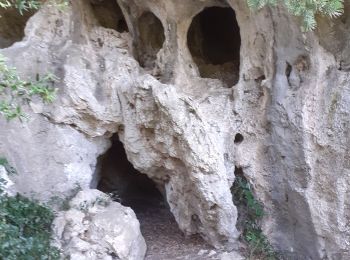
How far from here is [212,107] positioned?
234 inches

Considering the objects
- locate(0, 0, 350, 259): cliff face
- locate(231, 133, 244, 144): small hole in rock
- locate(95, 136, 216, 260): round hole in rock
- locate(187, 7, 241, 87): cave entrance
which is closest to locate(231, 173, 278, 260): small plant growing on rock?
locate(0, 0, 350, 259): cliff face

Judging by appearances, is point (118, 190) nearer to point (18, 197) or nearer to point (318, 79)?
point (18, 197)

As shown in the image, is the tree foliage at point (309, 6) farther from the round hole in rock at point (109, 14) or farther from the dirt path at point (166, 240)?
the round hole in rock at point (109, 14)

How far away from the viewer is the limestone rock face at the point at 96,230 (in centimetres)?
498

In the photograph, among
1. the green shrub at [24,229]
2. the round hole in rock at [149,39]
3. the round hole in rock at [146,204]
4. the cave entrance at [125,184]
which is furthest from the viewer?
the cave entrance at [125,184]

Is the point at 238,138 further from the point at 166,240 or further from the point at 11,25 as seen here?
the point at 11,25

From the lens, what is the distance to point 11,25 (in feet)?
23.9

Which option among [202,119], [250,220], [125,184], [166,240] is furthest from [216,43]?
[166,240]

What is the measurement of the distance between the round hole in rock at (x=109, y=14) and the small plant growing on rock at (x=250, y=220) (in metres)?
2.57

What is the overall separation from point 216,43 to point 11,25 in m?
2.86

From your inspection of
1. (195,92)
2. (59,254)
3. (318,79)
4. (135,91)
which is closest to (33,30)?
(135,91)

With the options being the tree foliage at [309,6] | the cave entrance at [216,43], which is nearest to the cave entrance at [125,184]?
the cave entrance at [216,43]

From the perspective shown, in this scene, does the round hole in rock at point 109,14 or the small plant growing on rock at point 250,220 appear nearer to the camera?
the small plant growing on rock at point 250,220

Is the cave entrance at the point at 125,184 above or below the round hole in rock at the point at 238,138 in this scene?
below
